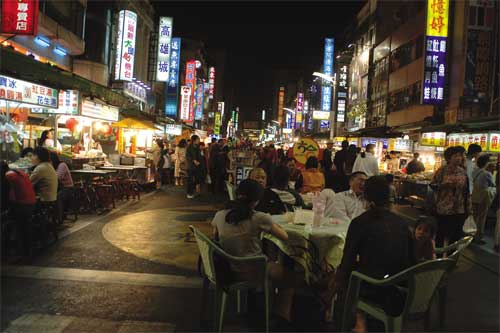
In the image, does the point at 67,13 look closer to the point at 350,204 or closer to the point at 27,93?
the point at 27,93

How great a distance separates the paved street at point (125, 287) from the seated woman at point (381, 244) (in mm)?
1745

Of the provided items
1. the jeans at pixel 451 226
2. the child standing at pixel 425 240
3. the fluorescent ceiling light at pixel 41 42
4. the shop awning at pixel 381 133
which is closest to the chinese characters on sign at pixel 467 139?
the shop awning at pixel 381 133

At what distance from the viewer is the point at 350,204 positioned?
6211 millimetres

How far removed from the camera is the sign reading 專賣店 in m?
17.5

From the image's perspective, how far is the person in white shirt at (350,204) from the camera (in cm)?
613

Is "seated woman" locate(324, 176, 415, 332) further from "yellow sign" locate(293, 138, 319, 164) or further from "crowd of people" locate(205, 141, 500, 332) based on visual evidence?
"yellow sign" locate(293, 138, 319, 164)

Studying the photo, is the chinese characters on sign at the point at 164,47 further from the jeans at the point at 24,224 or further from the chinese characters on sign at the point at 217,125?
the chinese characters on sign at the point at 217,125

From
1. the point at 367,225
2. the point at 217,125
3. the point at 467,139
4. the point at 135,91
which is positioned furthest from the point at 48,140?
the point at 217,125

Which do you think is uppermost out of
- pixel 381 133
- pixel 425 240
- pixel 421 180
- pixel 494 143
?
pixel 381 133

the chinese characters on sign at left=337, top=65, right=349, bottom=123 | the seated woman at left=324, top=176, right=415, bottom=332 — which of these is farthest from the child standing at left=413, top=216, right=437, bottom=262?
the chinese characters on sign at left=337, top=65, right=349, bottom=123

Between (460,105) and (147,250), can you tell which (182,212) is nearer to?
(147,250)

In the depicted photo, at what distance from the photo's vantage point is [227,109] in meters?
143

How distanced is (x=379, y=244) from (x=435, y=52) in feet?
61.4

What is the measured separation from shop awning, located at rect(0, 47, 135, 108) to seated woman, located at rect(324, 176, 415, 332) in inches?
305
